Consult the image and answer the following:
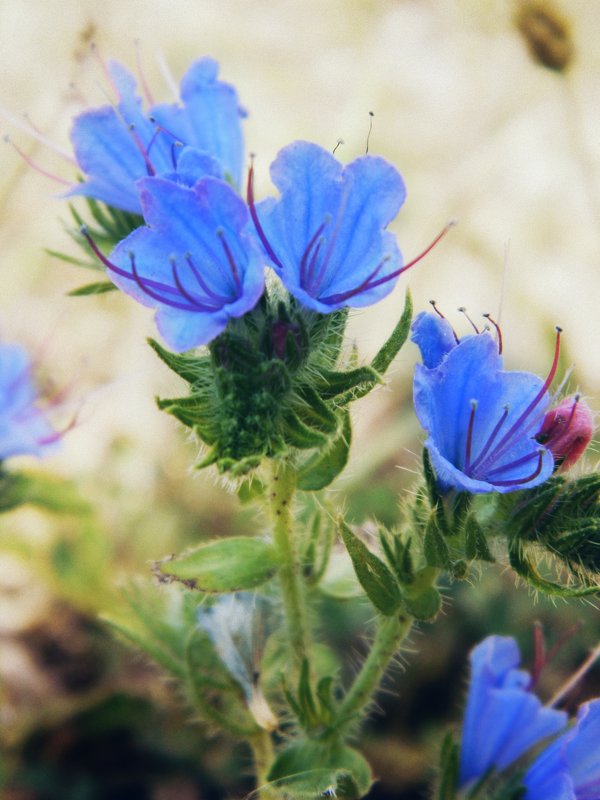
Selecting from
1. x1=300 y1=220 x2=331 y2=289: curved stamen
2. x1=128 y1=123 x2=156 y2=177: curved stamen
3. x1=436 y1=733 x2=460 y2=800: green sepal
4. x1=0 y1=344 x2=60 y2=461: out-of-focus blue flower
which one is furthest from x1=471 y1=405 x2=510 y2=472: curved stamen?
x1=0 y1=344 x2=60 y2=461: out-of-focus blue flower

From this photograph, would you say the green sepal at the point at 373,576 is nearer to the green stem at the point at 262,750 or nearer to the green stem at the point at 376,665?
the green stem at the point at 376,665

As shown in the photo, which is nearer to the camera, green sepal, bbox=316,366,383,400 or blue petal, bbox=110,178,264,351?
blue petal, bbox=110,178,264,351

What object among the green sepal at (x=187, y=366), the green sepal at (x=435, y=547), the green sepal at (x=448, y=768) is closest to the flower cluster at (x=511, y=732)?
the green sepal at (x=448, y=768)

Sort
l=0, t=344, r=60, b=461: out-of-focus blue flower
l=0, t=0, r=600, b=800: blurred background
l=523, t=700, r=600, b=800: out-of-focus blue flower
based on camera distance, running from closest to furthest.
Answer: l=523, t=700, r=600, b=800: out-of-focus blue flower < l=0, t=344, r=60, b=461: out-of-focus blue flower < l=0, t=0, r=600, b=800: blurred background

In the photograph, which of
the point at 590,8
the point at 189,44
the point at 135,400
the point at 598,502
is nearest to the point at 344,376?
the point at 598,502

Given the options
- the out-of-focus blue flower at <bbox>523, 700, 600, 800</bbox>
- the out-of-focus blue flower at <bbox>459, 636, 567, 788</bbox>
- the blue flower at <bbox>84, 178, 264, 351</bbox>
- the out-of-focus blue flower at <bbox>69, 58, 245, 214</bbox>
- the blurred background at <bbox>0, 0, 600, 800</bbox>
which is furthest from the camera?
the blurred background at <bbox>0, 0, 600, 800</bbox>

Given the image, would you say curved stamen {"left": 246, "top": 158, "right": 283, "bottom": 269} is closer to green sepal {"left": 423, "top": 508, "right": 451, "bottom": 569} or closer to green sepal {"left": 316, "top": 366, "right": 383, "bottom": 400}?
green sepal {"left": 316, "top": 366, "right": 383, "bottom": 400}
